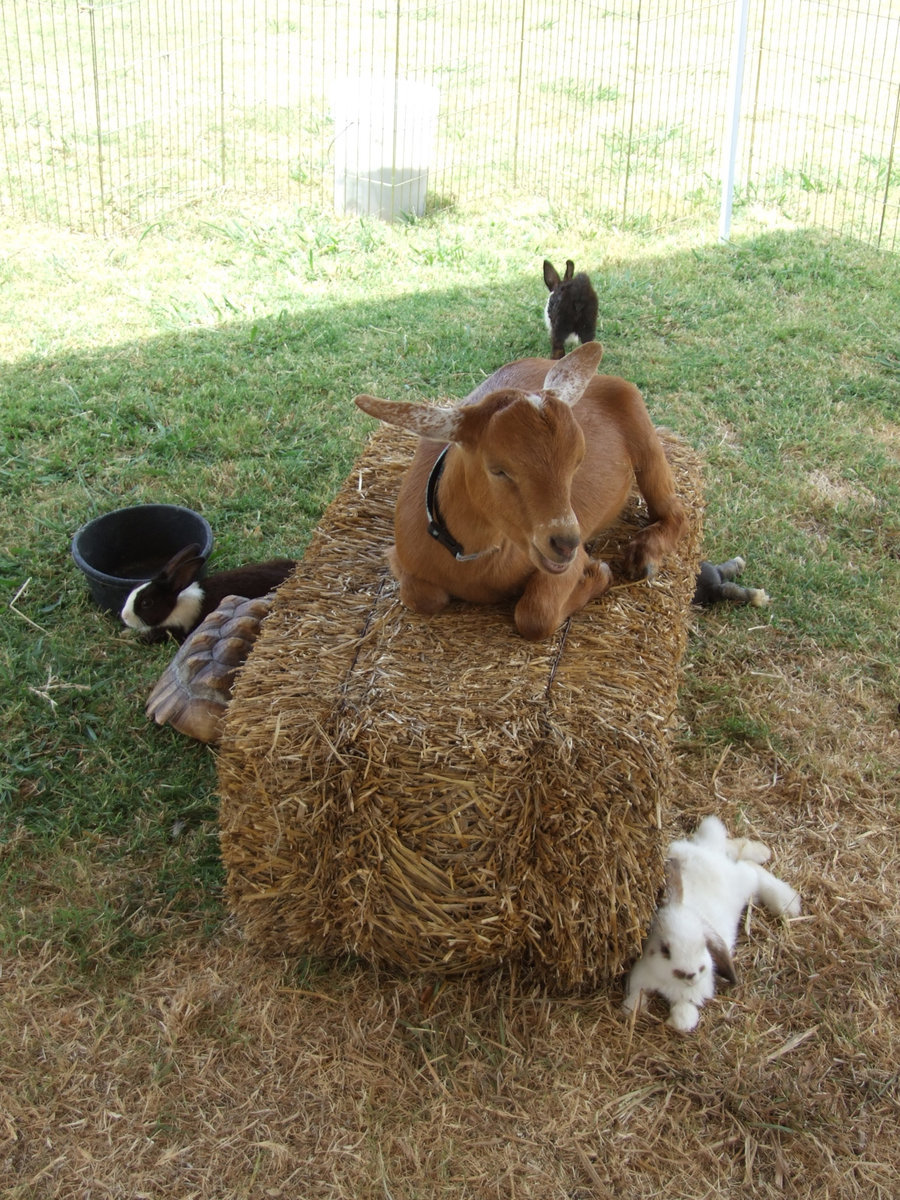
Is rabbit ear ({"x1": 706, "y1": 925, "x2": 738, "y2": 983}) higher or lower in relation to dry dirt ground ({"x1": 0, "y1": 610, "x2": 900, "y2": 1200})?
higher

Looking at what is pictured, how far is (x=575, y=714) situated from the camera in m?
3.08

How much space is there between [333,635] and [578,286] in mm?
4042

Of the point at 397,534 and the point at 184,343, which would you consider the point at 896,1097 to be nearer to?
the point at 397,534

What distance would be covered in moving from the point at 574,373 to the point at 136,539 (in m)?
2.56

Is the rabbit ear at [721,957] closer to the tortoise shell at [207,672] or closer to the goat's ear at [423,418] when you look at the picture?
the goat's ear at [423,418]

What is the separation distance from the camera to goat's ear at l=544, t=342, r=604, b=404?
3.18 metres

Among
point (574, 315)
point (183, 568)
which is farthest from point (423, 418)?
point (574, 315)

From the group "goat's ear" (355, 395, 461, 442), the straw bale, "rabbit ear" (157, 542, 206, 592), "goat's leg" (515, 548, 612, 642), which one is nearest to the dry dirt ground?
the straw bale

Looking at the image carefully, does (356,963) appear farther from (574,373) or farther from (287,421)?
(287,421)

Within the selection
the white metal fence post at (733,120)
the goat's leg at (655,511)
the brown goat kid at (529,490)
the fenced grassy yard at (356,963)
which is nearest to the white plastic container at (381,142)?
the fenced grassy yard at (356,963)

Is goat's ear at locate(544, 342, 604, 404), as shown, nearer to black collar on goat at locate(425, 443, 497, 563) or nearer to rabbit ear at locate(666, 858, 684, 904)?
black collar on goat at locate(425, 443, 497, 563)

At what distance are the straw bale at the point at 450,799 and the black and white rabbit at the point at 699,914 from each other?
0.10 m

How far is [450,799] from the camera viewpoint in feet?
9.82

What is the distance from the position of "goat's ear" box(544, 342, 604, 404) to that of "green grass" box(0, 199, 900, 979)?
1655 millimetres
